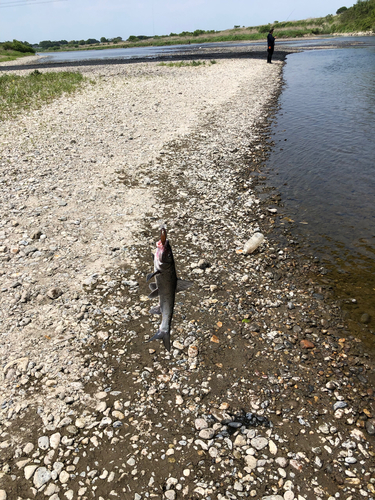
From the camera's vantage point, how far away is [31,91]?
102 feet

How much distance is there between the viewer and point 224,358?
6953 millimetres

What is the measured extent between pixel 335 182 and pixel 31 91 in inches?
1197

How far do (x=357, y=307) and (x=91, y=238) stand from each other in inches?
327

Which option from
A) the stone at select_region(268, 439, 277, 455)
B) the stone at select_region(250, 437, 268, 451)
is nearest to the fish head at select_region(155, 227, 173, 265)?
the stone at select_region(250, 437, 268, 451)

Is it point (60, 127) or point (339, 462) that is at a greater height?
point (60, 127)

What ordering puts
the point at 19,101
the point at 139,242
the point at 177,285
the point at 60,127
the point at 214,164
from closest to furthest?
the point at 177,285
the point at 139,242
the point at 214,164
the point at 60,127
the point at 19,101

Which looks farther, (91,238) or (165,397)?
(91,238)

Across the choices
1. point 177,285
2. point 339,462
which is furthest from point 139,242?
point 339,462

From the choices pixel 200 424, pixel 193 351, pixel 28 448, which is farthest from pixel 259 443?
pixel 28 448

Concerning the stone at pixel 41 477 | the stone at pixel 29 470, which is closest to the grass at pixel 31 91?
the stone at pixel 29 470

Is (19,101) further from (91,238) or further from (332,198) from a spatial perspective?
(332,198)

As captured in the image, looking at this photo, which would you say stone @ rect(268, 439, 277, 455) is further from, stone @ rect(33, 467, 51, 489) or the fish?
stone @ rect(33, 467, 51, 489)

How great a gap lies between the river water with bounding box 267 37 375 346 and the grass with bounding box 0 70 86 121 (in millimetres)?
20700

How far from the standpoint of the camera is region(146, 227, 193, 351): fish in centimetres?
460
